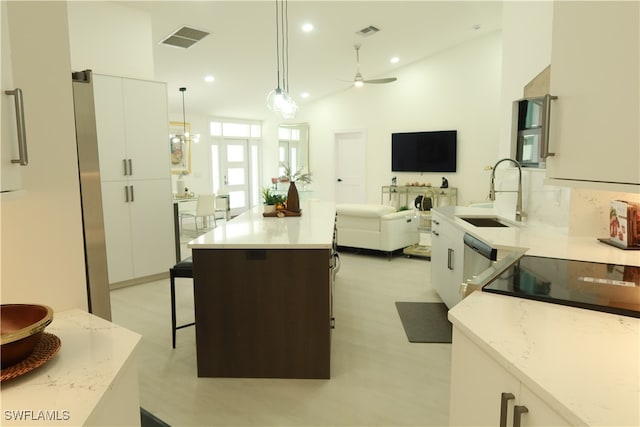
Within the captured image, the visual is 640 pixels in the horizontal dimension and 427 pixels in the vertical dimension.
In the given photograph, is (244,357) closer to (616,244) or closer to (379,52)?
(616,244)

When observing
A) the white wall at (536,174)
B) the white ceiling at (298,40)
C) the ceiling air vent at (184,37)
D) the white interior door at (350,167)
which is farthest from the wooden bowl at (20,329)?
the white interior door at (350,167)

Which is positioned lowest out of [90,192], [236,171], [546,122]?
[90,192]

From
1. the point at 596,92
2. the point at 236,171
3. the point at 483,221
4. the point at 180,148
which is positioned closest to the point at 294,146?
the point at 236,171

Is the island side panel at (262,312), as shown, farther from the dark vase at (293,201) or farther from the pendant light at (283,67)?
the pendant light at (283,67)

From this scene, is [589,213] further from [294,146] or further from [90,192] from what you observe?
[294,146]

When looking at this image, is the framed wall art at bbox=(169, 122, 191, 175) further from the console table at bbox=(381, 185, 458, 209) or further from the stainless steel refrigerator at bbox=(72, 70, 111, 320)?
the stainless steel refrigerator at bbox=(72, 70, 111, 320)

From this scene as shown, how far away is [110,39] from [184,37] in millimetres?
1236

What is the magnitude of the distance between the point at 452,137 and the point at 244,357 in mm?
6772

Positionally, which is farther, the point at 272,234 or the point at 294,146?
the point at 294,146

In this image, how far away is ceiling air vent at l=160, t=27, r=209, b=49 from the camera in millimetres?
5176

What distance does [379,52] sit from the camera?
7402mm

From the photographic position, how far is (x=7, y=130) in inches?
33.5

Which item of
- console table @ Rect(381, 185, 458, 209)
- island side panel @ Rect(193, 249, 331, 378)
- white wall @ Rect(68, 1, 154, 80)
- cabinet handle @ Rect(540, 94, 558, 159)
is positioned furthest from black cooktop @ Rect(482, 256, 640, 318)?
console table @ Rect(381, 185, 458, 209)

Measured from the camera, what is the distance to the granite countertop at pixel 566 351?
0.76 m
